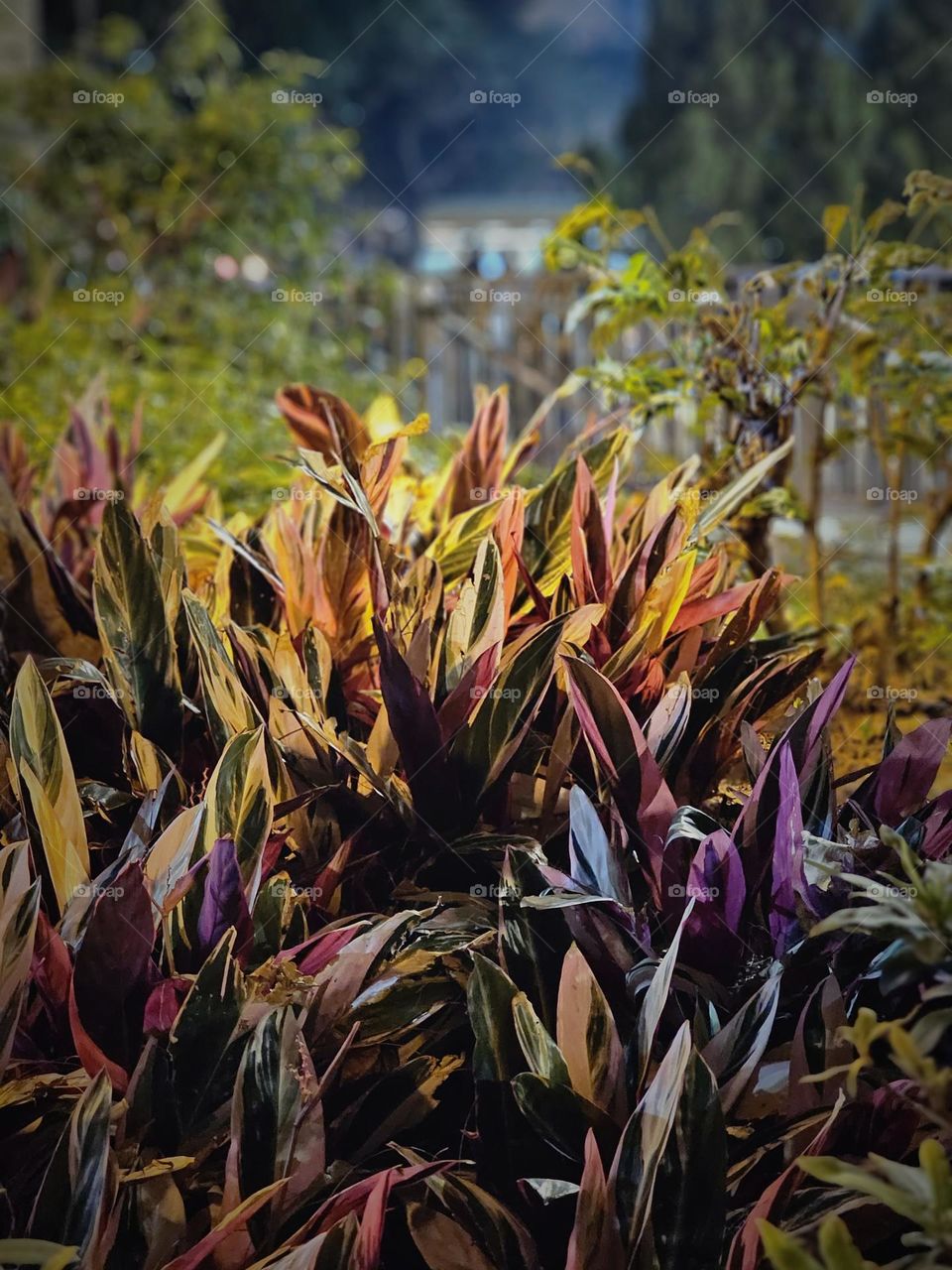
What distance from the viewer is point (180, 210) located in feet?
25.0

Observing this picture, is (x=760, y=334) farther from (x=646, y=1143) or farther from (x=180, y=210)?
(x=180, y=210)

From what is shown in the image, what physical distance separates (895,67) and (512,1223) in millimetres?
21981

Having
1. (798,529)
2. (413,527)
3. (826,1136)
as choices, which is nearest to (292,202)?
(798,529)

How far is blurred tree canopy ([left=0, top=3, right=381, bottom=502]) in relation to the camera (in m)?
6.74

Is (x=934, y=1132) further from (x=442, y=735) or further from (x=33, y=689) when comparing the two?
(x=33, y=689)
